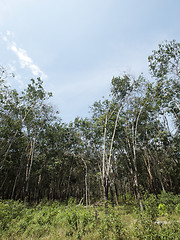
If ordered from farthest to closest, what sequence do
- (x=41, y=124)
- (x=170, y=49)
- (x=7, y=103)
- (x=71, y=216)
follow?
(x=41, y=124)
(x=7, y=103)
(x=170, y=49)
(x=71, y=216)

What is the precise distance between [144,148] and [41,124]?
11616 mm

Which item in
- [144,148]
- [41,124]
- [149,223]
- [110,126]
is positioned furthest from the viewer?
[144,148]

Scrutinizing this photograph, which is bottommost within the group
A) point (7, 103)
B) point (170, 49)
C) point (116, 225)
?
point (116, 225)

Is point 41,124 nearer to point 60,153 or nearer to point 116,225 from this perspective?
point 60,153

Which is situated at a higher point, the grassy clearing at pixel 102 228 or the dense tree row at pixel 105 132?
the dense tree row at pixel 105 132

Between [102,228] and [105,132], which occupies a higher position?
[105,132]

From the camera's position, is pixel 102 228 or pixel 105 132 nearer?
pixel 102 228

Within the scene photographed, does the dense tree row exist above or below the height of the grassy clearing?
above

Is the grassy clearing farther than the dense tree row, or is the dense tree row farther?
the dense tree row

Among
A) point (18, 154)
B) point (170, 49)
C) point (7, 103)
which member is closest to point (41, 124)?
point (7, 103)

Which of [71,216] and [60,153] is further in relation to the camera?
[60,153]

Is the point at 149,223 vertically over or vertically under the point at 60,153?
under

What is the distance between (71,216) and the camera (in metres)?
5.70

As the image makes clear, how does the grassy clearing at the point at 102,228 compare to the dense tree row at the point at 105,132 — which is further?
the dense tree row at the point at 105,132
